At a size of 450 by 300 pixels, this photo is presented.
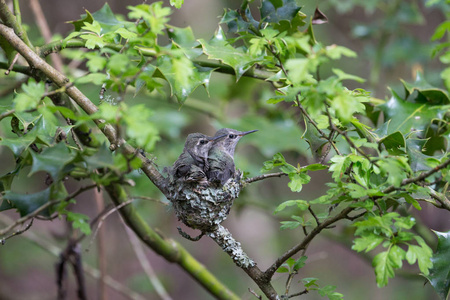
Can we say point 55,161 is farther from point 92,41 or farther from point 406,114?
point 406,114

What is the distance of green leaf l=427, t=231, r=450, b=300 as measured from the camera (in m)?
1.59

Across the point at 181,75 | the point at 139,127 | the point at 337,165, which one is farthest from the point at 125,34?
the point at 337,165

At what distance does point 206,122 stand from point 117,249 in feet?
11.7

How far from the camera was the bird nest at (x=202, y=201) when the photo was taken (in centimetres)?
177

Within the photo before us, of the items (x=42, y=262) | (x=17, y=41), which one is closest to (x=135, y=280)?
(x=42, y=262)

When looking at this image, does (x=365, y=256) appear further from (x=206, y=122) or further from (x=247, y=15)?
(x=206, y=122)

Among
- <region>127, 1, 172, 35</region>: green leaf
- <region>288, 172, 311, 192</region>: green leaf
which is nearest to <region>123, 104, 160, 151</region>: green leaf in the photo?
<region>127, 1, 172, 35</region>: green leaf

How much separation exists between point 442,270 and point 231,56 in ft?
3.65

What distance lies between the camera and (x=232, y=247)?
170cm

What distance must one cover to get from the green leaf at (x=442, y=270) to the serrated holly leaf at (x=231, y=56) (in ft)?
3.08

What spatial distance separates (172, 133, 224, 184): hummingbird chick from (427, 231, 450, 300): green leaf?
940 millimetres

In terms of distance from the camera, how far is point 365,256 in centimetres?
330

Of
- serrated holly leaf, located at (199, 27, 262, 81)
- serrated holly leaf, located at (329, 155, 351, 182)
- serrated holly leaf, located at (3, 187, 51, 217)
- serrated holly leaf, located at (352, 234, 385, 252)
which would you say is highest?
serrated holly leaf, located at (199, 27, 262, 81)

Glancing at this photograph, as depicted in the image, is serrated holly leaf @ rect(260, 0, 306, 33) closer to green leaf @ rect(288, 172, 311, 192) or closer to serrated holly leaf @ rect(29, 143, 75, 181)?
green leaf @ rect(288, 172, 311, 192)
